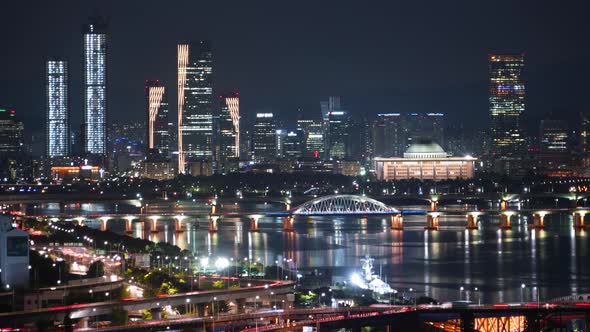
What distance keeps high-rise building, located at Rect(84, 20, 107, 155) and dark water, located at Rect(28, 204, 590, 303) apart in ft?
195

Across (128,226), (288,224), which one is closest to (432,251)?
(288,224)

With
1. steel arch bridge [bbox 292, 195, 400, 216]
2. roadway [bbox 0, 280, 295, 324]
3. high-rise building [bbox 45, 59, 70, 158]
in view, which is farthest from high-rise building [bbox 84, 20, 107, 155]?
roadway [bbox 0, 280, 295, 324]

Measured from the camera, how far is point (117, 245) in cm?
3938

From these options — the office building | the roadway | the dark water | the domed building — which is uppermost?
the domed building

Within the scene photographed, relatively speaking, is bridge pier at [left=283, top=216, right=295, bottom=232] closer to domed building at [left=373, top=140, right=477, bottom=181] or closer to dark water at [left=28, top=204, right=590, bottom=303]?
dark water at [left=28, top=204, right=590, bottom=303]

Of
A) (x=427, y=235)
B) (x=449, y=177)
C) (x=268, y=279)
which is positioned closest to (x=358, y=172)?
(x=449, y=177)

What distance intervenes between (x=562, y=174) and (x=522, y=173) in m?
3.31

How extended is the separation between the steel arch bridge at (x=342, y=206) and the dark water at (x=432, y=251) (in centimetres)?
70

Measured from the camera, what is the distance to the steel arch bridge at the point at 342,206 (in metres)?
61.8

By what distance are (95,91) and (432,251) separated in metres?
84.4

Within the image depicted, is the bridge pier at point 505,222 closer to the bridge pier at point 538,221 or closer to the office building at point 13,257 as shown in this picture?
the bridge pier at point 538,221

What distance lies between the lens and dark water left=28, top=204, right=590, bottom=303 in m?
34.1

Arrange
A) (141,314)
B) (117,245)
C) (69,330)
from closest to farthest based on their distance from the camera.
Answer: (69,330)
(141,314)
(117,245)

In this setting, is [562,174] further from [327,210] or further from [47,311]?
[47,311]
